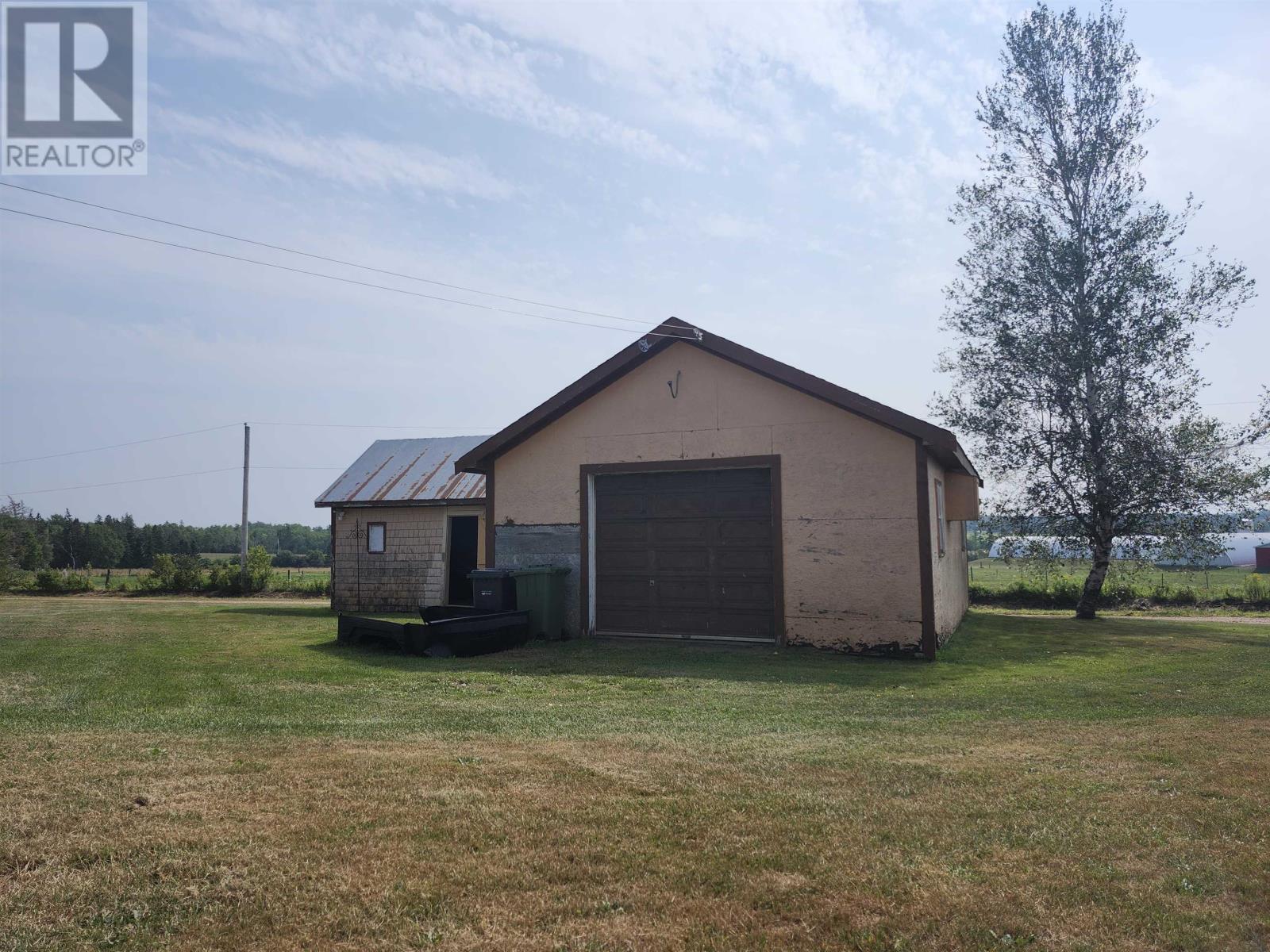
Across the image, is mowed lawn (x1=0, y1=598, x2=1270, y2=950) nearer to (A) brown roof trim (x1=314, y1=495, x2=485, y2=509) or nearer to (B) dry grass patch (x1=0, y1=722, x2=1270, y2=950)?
(B) dry grass patch (x1=0, y1=722, x2=1270, y2=950)

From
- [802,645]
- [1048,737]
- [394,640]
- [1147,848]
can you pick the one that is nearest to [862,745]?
[1048,737]

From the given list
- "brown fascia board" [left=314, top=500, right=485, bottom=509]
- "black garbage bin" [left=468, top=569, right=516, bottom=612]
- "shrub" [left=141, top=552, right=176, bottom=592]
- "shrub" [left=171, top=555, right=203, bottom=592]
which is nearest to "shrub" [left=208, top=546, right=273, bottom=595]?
"shrub" [left=171, top=555, right=203, bottom=592]

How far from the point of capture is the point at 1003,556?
2186cm

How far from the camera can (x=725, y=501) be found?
13.8m

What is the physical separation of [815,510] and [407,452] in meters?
14.2

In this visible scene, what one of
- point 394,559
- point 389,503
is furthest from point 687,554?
point 394,559

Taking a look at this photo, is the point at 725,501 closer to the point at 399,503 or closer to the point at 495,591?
the point at 495,591

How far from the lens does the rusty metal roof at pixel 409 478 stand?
69.4ft

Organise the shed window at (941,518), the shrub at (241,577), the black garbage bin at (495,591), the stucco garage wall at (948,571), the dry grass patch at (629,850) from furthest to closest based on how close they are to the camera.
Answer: the shrub at (241,577) < the shed window at (941,518) < the black garbage bin at (495,591) < the stucco garage wall at (948,571) < the dry grass patch at (629,850)

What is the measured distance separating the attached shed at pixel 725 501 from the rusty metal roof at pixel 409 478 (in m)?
5.80

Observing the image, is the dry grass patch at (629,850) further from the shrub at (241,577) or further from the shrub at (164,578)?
the shrub at (164,578)

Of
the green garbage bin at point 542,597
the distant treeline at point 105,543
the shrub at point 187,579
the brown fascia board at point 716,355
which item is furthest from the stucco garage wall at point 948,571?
the distant treeline at point 105,543

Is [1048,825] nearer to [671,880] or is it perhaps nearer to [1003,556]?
[671,880]

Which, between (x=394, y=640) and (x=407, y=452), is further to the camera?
(x=407, y=452)
